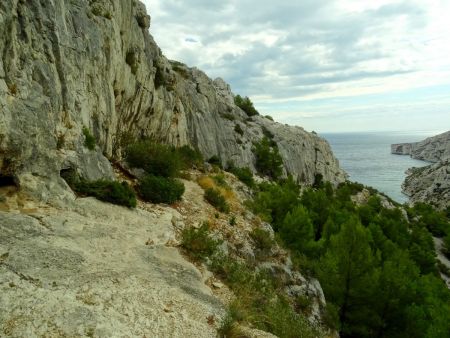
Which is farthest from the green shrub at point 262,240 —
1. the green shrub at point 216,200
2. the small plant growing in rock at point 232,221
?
the green shrub at point 216,200

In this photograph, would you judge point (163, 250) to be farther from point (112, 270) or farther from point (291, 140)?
point (291, 140)

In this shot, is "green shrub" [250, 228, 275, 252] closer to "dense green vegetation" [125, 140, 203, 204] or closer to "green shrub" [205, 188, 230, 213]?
"green shrub" [205, 188, 230, 213]

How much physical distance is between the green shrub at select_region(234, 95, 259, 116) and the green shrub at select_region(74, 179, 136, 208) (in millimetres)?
50954

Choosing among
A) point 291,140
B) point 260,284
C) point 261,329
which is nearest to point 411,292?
point 260,284

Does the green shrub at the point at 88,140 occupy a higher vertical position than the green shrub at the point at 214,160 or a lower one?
higher

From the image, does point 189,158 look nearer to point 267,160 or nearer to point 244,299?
point 244,299

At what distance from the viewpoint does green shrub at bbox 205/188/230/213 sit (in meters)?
17.8

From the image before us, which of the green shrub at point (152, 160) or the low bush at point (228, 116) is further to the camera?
the low bush at point (228, 116)

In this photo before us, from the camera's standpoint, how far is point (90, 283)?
742 centimetres

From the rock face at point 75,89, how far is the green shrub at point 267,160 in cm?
1729

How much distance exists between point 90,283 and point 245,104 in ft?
188

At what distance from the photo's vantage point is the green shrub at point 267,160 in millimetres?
49812

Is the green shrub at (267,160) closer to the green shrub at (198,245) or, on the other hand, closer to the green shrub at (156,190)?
the green shrub at (156,190)

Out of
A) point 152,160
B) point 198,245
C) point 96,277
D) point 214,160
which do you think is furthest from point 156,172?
point 214,160
